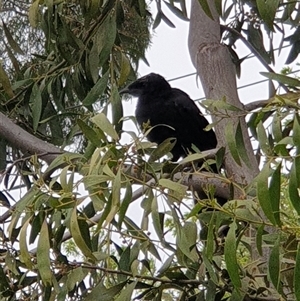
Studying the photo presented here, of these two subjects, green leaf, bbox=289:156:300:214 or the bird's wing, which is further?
the bird's wing

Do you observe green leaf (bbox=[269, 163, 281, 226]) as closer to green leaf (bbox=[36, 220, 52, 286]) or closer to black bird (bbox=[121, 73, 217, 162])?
green leaf (bbox=[36, 220, 52, 286])

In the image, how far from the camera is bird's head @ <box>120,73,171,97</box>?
2898mm

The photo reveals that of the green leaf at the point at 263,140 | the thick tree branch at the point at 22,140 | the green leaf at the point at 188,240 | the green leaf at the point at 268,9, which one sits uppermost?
the green leaf at the point at 268,9

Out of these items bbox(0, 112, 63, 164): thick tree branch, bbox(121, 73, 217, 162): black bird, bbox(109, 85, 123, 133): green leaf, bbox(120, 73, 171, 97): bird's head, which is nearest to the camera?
bbox(109, 85, 123, 133): green leaf

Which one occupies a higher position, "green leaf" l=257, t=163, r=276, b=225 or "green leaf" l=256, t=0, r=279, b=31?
"green leaf" l=256, t=0, r=279, b=31

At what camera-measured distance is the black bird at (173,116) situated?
8.91ft

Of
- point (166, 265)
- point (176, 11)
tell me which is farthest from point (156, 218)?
point (176, 11)

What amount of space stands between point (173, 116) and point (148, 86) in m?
0.21

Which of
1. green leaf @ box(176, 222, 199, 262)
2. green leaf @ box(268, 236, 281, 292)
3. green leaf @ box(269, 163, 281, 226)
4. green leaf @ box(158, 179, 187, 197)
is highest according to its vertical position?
green leaf @ box(158, 179, 187, 197)

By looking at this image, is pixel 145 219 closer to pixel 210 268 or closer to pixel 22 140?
pixel 210 268

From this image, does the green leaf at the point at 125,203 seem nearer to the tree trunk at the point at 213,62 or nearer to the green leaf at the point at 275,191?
the green leaf at the point at 275,191

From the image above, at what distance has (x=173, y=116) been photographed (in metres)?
2.77

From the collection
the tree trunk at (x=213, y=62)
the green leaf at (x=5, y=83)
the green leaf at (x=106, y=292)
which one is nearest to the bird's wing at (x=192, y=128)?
the tree trunk at (x=213, y=62)

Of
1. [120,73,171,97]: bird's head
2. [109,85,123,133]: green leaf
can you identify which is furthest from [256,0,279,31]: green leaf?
[120,73,171,97]: bird's head
